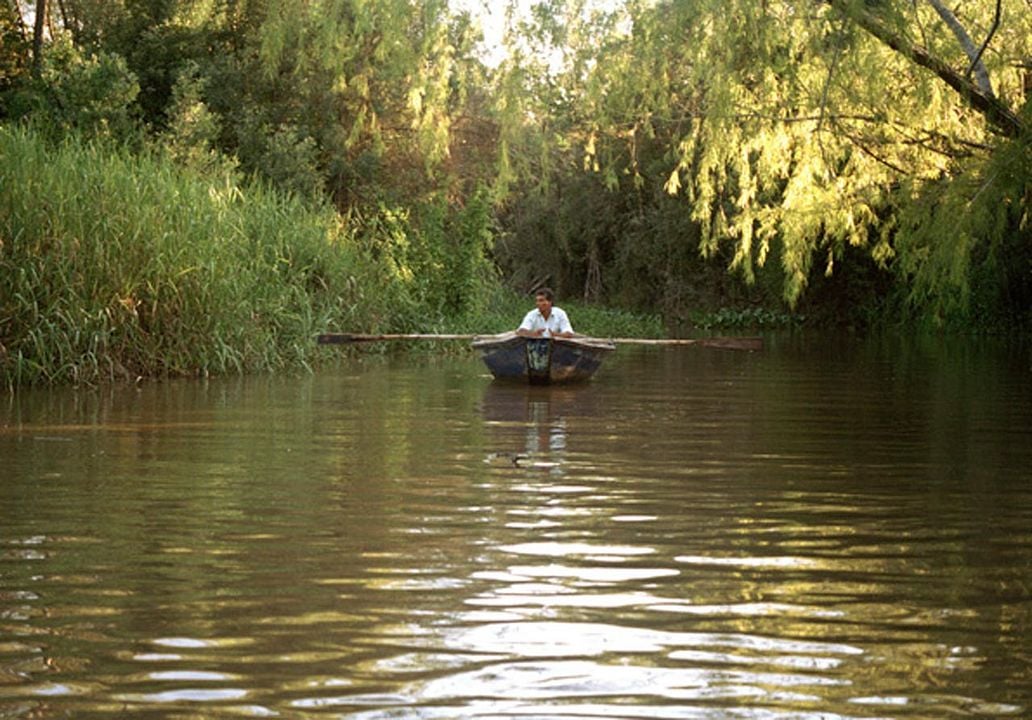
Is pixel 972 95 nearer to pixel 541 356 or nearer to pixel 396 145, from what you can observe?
pixel 541 356

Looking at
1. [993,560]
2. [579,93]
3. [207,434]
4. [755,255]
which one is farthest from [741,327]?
[993,560]

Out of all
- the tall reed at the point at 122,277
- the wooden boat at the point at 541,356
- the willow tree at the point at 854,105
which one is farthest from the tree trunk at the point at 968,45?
the tall reed at the point at 122,277

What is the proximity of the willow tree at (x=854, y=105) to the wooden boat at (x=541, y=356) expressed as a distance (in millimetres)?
2508

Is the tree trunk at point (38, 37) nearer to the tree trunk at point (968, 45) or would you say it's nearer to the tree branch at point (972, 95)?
the tree trunk at point (968, 45)

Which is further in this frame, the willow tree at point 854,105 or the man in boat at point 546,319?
the man in boat at point 546,319

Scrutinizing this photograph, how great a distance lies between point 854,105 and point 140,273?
305 inches

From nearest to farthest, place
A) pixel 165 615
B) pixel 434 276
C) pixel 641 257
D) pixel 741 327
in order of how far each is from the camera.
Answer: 1. pixel 165 615
2. pixel 434 276
3. pixel 741 327
4. pixel 641 257

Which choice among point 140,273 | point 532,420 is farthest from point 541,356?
point 140,273

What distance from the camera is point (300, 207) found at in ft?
74.1

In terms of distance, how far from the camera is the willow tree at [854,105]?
1525 centimetres

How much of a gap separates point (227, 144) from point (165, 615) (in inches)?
932

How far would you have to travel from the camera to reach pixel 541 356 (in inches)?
728

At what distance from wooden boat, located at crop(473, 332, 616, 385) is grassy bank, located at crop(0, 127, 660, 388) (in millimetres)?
2495

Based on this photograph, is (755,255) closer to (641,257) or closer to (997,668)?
(641,257)
